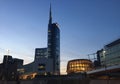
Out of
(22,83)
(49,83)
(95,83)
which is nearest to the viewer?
(95,83)

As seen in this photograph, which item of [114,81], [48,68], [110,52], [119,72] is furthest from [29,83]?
[110,52]

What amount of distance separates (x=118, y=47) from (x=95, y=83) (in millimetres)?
156952

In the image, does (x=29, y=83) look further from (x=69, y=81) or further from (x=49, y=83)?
(x=69, y=81)

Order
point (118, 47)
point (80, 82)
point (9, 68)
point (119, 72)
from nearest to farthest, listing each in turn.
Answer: point (80, 82) → point (119, 72) → point (9, 68) → point (118, 47)

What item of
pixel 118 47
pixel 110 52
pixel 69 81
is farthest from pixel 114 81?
pixel 110 52

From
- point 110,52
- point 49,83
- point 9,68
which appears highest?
point 110,52

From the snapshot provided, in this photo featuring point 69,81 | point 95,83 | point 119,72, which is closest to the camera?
point 95,83

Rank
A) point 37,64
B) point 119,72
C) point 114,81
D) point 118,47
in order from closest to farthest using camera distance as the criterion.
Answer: point 114,81, point 119,72, point 118,47, point 37,64

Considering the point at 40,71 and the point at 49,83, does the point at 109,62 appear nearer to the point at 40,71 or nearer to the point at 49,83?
the point at 40,71

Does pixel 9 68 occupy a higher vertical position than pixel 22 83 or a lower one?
higher

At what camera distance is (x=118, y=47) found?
180 meters

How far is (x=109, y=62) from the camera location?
19800 cm

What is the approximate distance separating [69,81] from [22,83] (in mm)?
12292

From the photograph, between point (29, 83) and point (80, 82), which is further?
point (29, 83)
